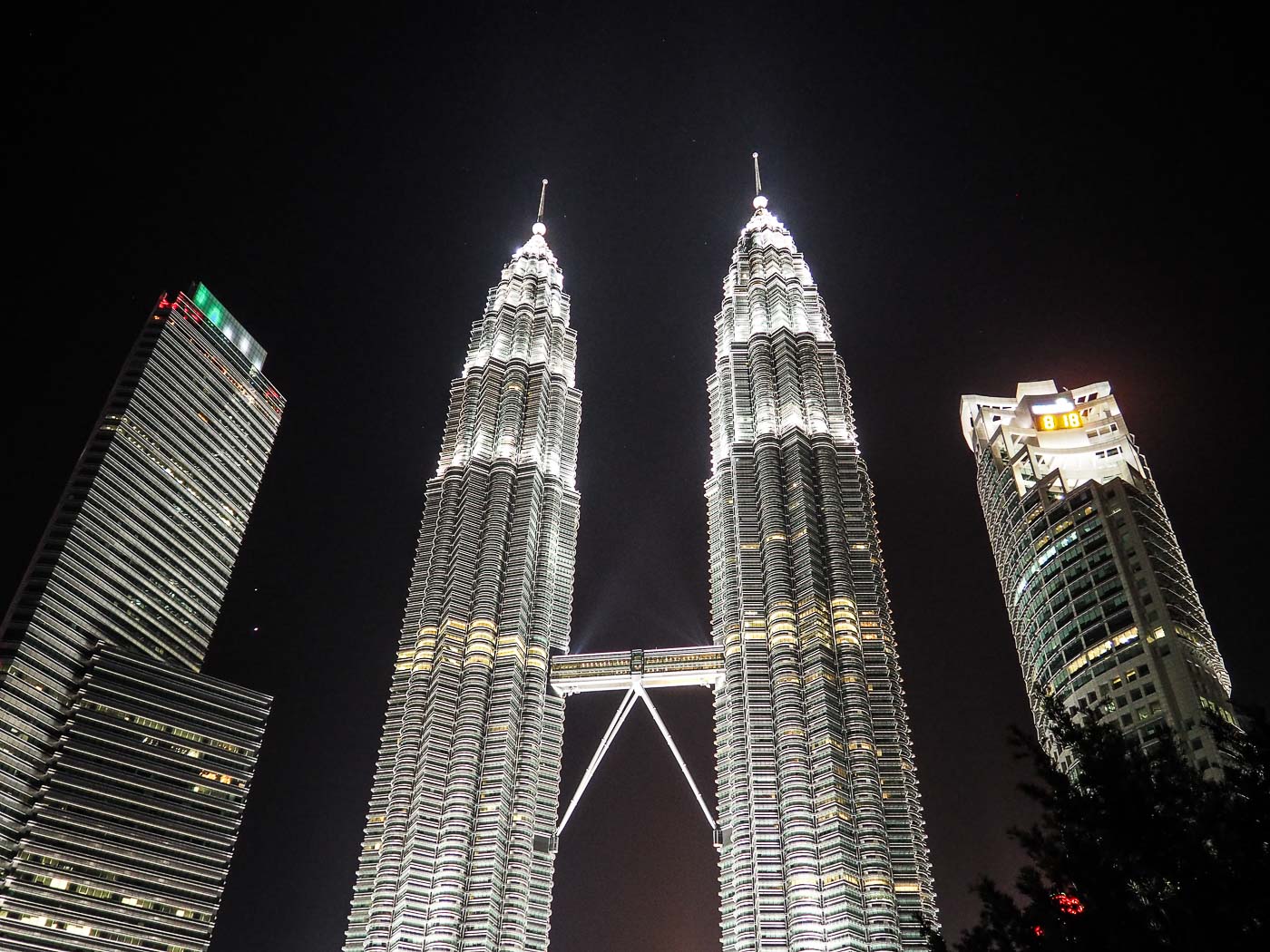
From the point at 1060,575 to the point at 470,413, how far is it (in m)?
81.1

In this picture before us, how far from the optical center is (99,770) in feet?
496

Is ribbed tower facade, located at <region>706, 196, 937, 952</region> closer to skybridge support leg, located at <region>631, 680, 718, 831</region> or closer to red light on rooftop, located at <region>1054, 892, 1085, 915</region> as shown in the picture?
skybridge support leg, located at <region>631, 680, 718, 831</region>

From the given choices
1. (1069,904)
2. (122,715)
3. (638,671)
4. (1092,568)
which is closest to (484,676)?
(638,671)

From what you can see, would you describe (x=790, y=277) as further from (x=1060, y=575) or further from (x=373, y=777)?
(x=373, y=777)

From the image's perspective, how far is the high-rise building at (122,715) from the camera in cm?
14450

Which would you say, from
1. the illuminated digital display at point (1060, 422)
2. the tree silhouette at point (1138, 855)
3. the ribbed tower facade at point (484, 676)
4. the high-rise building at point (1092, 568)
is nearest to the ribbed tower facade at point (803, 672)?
the high-rise building at point (1092, 568)

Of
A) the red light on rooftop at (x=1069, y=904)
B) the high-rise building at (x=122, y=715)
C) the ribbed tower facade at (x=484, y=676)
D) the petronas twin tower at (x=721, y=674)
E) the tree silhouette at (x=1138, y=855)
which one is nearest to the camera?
the tree silhouette at (x=1138, y=855)

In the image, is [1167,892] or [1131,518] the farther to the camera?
[1131,518]

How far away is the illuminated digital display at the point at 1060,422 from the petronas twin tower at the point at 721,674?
27669mm

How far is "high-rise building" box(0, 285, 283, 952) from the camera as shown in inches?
5689

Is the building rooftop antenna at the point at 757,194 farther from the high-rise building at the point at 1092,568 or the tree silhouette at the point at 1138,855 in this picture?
the tree silhouette at the point at 1138,855

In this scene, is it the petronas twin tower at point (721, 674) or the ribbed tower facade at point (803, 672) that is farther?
the petronas twin tower at point (721, 674)

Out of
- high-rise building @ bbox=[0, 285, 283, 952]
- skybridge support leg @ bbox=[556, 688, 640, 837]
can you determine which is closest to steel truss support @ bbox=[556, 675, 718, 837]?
skybridge support leg @ bbox=[556, 688, 640, 837]

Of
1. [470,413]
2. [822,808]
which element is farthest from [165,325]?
[822,808]
